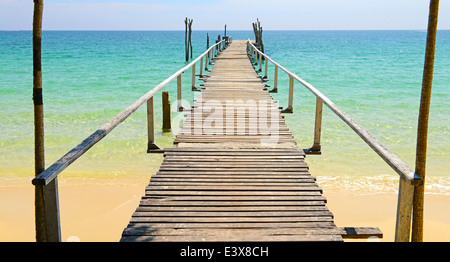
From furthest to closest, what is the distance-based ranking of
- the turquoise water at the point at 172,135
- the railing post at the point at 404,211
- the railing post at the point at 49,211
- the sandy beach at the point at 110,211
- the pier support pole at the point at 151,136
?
the turquoise water at the point at 172,135, the sandy beach at the point at 110,211, the pier support pole at the point at 151,136, the railing post at the point at 404,211, the railing post at the point at 49,211

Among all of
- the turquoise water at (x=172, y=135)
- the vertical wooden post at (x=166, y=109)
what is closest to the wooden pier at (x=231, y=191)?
the turquoise water at (x=172, y=135)

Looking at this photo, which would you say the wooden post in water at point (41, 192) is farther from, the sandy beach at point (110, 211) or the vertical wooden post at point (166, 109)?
the vertical wooden post at point (166, 109)

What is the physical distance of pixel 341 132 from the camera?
11562mm

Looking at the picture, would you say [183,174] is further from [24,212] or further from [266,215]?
[24,212]

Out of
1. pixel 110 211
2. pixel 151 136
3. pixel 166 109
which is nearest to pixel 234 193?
pixel 151 136

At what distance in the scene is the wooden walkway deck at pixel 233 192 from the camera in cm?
308

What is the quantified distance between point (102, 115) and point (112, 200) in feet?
29.4

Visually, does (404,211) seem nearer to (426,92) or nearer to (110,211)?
(426,92)

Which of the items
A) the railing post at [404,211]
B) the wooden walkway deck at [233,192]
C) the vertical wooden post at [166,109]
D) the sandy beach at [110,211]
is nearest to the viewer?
the railing post at [404,211]

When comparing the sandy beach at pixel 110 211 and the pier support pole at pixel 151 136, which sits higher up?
the pier support pole at pixel 151 136

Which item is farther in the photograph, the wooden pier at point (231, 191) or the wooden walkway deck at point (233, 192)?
the wooden walkway deck at point (233, 192)

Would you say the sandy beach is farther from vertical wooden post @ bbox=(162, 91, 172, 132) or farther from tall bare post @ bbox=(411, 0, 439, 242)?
tall bare post @ bbox=(411, 0, 439, 242)

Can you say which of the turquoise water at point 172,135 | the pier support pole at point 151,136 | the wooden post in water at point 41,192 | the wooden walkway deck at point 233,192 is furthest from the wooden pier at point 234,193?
the turquoise water at point 172,135

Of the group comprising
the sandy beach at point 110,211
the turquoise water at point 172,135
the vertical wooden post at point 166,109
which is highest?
the vertical wooden post at point 166,109
